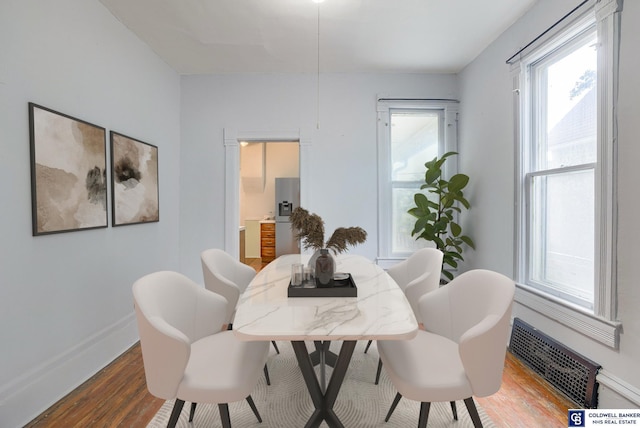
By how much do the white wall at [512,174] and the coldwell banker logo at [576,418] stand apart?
224mm

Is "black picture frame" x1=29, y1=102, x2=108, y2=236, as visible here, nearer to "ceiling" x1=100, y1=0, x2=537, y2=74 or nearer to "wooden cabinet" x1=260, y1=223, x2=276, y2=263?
"ceiling" x1=100, y1=0, x2=537, y2=74

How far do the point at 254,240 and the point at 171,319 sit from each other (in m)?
5.54

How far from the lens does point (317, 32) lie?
2.92 metres

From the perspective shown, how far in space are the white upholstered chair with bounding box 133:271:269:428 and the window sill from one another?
6.36ft

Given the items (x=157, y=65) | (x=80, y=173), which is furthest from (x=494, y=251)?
(x=157, y=65)

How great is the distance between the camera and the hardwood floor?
6.00 feet

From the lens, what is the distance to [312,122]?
12.8 ft

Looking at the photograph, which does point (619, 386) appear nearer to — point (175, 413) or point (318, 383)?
point (318, 383)

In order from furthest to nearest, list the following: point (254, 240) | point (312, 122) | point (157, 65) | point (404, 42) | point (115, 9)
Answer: point (254, 240) → point (312, 122) → point (157, 65) → point (404, 42) → point (115, 9)

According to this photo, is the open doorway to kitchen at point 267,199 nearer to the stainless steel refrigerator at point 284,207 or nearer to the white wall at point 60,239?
the stainless steel refrigerator at point 284,207

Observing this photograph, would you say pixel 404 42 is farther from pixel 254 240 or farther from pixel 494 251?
pixel 254 240

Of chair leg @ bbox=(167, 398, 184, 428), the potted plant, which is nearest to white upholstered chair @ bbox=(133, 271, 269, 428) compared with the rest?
chair leg @ bbox=(167, 398, 184, 428)

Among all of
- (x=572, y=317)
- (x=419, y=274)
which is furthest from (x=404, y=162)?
(x=572, y=317)

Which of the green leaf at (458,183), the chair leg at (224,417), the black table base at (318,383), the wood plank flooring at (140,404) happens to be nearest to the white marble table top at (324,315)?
the black table base at (318,383)
